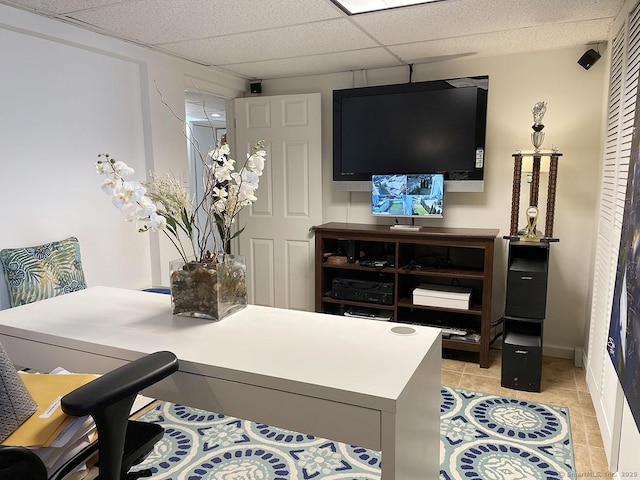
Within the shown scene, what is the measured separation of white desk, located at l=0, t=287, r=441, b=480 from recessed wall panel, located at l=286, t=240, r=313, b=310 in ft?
8.06

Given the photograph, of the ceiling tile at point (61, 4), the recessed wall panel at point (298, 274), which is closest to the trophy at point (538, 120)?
the recessed wall panel at point (298, 274)

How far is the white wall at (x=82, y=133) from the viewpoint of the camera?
101 inches

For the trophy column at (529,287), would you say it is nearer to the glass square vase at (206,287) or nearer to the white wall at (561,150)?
the white wall at (561,150)

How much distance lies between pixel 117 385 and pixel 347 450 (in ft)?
5.29

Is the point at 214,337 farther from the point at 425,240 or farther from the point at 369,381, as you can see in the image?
the point at 425,240

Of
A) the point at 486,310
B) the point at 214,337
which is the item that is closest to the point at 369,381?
the point at 214,337

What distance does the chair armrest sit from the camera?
97 cm

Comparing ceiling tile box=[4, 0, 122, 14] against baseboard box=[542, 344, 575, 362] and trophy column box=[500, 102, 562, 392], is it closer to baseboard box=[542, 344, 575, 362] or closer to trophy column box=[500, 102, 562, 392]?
trophy column box=[500, 102, 562, 392]

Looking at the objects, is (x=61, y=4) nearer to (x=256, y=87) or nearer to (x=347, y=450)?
(x=256, y=87)

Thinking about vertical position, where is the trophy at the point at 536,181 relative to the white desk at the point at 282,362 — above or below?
above

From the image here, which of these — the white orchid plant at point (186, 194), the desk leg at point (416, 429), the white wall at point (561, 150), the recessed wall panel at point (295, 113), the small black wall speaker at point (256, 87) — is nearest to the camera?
the desk leg at point (416, 429)

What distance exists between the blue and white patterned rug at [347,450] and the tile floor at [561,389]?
0.06 metres

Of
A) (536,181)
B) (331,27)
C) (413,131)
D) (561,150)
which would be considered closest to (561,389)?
(536,181)

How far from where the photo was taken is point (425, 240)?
338 centimetres
